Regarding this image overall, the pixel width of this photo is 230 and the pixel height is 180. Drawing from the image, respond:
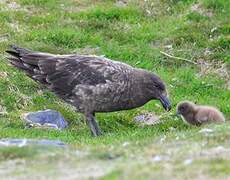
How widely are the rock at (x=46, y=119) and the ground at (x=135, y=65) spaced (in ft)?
0.62

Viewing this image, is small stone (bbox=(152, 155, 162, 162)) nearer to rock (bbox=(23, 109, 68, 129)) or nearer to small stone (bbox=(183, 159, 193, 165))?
small stone (bbox=(183, 159, 193, 165))

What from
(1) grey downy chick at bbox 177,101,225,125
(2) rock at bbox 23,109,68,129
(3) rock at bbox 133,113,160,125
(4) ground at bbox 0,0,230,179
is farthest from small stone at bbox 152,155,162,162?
(3) rock at bbox 133,113,160,125

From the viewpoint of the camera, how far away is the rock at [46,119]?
41.0 ft

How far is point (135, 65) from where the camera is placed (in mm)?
15094

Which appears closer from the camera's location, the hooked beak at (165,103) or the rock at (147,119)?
the hooked beak at (165,103)

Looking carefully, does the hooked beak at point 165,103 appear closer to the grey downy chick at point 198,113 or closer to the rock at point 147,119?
the grey downy chick at point 198,113

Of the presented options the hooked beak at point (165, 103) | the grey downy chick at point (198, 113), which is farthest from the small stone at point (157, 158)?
the hooked beak at point (165, 103)

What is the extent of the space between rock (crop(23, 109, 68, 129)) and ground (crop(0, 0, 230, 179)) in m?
0.19

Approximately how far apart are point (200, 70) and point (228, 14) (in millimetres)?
1969

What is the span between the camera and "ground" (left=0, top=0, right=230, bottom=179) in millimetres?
7734

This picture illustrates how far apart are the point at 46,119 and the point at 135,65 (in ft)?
9.79

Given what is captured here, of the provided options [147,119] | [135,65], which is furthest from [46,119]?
[135,65]

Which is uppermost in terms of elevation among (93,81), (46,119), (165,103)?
(93,81)

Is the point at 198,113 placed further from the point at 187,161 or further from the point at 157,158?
the point at 187,161
